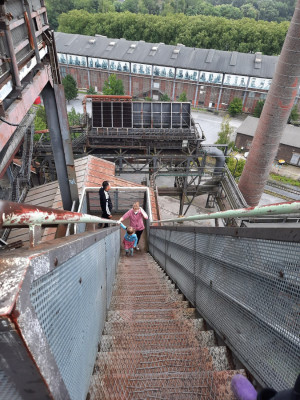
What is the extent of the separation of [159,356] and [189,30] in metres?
48.7

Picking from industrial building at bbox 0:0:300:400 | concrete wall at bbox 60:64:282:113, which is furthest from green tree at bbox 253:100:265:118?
industrial building at bbox 0:0:300:400

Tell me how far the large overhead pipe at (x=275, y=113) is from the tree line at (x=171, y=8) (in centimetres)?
5154

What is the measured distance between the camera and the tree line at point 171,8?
56.0m

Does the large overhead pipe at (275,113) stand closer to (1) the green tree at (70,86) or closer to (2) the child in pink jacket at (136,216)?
(2) the child in pink jacket at (136,216)

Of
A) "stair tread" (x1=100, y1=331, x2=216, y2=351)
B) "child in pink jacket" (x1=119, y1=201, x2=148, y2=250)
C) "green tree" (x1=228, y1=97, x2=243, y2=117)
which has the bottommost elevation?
"green tree" (x1=228, y1=97, x2=243, y2=117)

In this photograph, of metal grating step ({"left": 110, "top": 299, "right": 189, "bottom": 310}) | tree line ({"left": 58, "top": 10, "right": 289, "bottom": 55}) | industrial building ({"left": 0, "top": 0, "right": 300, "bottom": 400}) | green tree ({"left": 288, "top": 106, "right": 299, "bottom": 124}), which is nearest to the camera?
industrial building ({"left": 0, "top": 0, "right": 300, "bottom": 400})

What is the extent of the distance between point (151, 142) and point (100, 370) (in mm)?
15674

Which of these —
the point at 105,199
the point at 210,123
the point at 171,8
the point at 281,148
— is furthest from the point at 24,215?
the point at 171,8

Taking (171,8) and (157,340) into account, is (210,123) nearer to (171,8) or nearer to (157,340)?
(157,340)

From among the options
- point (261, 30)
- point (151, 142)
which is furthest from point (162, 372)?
point (261, 30)

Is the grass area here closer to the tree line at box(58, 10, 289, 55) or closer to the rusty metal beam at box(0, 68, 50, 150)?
the rusty metal beam at box(0, 68, 50, 150)

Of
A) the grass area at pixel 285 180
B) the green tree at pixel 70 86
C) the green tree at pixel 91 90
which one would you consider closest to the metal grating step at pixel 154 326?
the grass area at pixel 285 180

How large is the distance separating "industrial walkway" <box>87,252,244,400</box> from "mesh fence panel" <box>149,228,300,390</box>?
7.6 inches

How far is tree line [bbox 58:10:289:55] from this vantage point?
4075 centimetres
